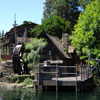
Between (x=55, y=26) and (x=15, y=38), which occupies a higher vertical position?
(x=55, y=26)

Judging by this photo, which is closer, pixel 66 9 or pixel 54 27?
pixel 54 27

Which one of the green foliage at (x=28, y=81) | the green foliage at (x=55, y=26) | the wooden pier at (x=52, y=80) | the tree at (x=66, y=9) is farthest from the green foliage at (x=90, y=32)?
the tree at (x=66, y=9)

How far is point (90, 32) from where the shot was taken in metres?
26.7

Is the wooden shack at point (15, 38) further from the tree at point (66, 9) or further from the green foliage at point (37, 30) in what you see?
the tree at point (66, 9)

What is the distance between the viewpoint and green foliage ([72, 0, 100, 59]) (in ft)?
88.2

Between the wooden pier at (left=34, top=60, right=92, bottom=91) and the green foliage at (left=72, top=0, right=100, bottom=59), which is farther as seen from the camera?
the green foliage at (left=72, top=0, right=100, bottom=59)

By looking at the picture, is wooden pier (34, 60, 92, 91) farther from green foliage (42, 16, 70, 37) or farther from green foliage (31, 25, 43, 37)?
green foliage (31, 25, 43, 37)

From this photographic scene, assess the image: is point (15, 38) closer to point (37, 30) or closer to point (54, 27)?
point (37, 30)

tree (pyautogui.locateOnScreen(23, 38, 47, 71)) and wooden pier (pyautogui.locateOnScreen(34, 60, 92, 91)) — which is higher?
tree (pyautogui.locateOnScreen(23, 38, 47, 71))

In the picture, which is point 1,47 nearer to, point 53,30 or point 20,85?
point 53,30

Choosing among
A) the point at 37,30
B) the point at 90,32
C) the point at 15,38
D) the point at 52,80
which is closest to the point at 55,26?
the point at 37,30

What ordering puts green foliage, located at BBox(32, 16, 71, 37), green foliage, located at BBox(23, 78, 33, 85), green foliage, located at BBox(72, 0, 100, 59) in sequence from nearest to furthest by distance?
green foliage, located at BBox(72, 0, 100, 59), green foliage, located at BBox(23, 78, 33, 85), green foliage, located at BBox(32, 16, 71, 37)

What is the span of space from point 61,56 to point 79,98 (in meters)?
13.4

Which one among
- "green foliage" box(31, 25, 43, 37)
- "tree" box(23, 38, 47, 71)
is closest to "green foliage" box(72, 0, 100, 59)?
"tree" box(23, 38, 47, 71)
